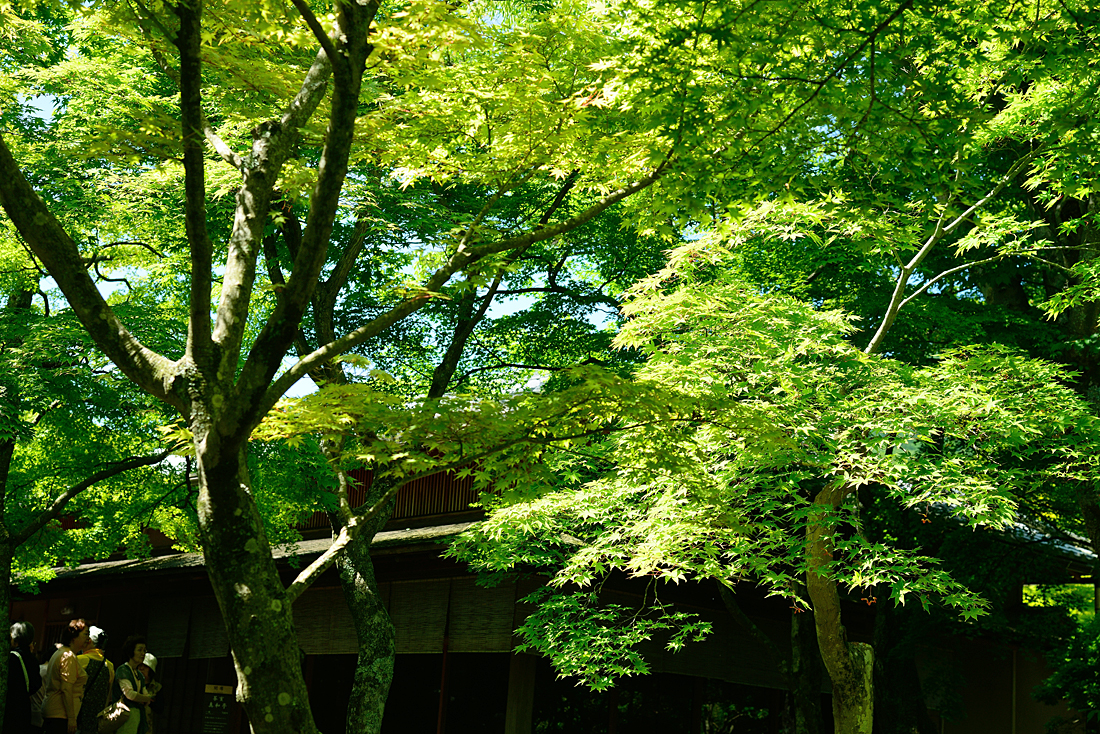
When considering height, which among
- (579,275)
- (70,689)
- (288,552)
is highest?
(579,275)

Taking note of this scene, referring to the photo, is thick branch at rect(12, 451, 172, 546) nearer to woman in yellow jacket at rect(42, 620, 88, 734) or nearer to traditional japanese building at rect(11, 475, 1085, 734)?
traditional japanese building at rect(11, 475, 1085, 734)

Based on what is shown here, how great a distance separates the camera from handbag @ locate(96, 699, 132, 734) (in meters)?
7.75

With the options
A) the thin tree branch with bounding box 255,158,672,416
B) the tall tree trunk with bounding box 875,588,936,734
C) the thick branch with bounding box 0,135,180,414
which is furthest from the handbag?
the tall tree trunk with bounding box 875,588,936,734

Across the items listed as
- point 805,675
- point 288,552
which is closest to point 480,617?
point 288,552

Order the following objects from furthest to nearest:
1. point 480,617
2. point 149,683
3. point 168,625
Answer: point 168,625 < point 480,617 < point 149,683

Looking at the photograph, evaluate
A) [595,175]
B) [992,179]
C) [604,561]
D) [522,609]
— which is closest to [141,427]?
[522,609]

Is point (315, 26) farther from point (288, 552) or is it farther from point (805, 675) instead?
point (805, 675)

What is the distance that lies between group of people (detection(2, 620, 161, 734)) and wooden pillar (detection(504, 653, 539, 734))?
548cm

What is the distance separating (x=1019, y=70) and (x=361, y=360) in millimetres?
6752

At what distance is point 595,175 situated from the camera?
7.49 m

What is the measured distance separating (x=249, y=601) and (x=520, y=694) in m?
7.98

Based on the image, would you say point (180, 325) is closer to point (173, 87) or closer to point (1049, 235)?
point (173, 87)

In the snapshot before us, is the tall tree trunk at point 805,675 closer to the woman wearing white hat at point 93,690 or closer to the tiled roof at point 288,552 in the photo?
the tiled roof at point 288,552

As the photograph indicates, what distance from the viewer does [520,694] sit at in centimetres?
1267
